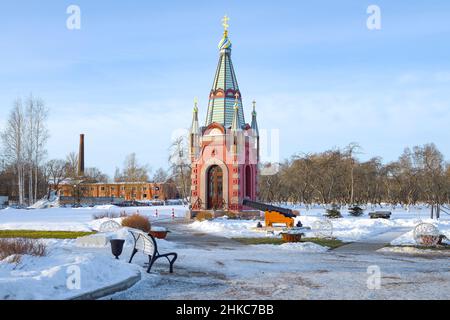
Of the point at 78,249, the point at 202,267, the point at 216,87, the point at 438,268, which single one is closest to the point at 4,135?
the point at 216,87

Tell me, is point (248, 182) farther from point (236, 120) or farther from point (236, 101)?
point (236, 101)

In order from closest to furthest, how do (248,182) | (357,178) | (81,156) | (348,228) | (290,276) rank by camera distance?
(290,276), (348,228), (248,182), (357,178), (81,156)

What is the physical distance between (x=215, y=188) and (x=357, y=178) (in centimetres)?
3661

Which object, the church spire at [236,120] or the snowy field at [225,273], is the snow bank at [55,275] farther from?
the church spire at [236,120]

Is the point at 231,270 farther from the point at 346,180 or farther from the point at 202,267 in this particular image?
the point at 346,180

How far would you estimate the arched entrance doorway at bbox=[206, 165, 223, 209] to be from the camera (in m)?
41.0

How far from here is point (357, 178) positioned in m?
71.9

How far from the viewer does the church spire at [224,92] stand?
41.3 m

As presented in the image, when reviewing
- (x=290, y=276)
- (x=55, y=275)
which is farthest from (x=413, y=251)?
(x=55, y=275)

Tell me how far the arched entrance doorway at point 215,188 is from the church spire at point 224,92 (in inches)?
155

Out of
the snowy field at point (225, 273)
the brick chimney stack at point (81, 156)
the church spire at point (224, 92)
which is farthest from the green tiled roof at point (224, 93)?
the brick chimney stack at point (81, 156)

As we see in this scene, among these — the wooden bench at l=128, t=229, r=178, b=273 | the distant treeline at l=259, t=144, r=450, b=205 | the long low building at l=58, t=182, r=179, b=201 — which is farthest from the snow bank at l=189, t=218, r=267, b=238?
the long low building at l=58, t=182, r=179, b=201

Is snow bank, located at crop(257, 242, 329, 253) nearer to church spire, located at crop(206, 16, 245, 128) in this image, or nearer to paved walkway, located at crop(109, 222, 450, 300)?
paved walkway, located at crop(109, 222, 450, 300)
